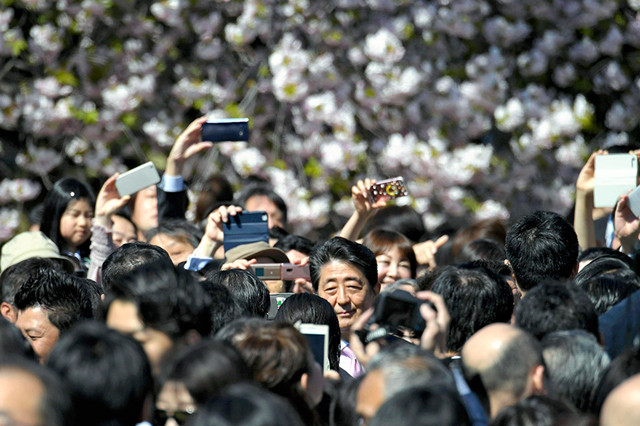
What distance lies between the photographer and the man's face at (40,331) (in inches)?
130

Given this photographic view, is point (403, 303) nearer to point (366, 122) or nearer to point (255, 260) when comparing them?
point (255, 260)

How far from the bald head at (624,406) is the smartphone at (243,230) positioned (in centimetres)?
263

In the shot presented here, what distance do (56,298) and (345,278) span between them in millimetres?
1195

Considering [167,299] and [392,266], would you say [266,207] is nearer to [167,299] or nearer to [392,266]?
[392,266]

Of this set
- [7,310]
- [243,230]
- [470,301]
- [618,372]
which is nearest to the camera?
[618,372]

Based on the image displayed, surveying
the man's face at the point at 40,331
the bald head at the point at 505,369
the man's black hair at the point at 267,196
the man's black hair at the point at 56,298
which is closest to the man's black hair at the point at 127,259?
the man's black hair at the point at 56,298

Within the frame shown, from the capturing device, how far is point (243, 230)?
4.48 meters

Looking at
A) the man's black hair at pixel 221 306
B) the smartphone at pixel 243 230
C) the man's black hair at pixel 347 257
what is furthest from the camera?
the smartphone at pixel 243 230

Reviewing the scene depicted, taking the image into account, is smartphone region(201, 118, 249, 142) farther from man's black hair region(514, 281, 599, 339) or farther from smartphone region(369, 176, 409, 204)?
man's black hair region(514, 281, 599, 339)

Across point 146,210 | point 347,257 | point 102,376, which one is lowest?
point 146,210

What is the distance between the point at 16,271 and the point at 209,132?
1402mm

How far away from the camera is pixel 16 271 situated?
12.7ft

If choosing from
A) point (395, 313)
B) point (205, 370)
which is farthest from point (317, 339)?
point (205, 370)

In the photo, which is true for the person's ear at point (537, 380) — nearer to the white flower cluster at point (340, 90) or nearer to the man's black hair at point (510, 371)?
the man's black hair at point (510, 371)
